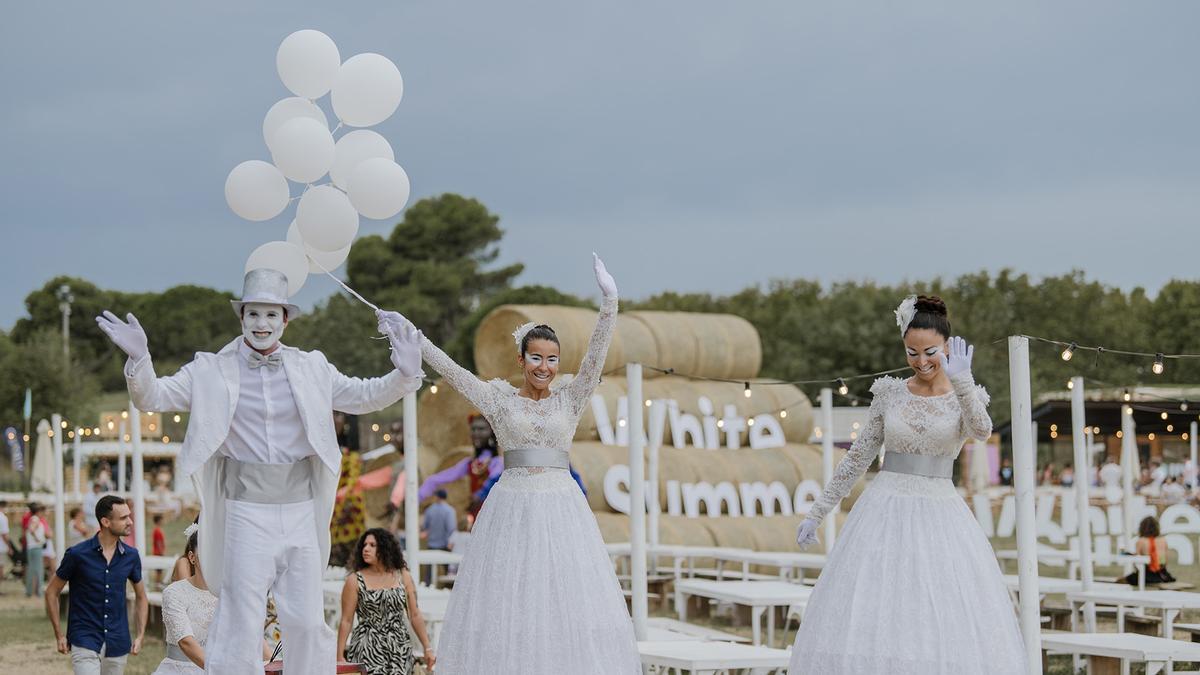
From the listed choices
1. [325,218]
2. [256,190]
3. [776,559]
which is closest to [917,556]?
[325,218]

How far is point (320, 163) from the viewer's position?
7.18 m

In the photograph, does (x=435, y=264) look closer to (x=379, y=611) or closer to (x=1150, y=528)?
(x=1150, y=528)

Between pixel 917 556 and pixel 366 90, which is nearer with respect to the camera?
pixel 917 556

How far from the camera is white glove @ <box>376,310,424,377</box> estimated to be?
580 centimetres

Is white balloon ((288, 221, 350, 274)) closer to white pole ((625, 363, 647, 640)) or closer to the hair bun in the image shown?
the hair bun

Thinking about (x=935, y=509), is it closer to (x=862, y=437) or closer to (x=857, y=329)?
(x=862, y=437)

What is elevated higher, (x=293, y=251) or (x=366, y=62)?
(x=366, y=62)

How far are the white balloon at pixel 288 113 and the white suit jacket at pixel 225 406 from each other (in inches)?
65.5

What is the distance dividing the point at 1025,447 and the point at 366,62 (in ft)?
12.5

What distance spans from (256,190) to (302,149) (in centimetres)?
29

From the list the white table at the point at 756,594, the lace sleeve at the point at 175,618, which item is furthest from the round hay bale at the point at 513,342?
the lace sleeve at the point at 175,618

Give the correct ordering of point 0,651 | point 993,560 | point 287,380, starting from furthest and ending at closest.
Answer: point 0,651, point 993,560, point 287,380

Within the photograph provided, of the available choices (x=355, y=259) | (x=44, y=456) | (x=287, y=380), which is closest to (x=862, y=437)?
(x=287, y=380)

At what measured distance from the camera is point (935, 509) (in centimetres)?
640
